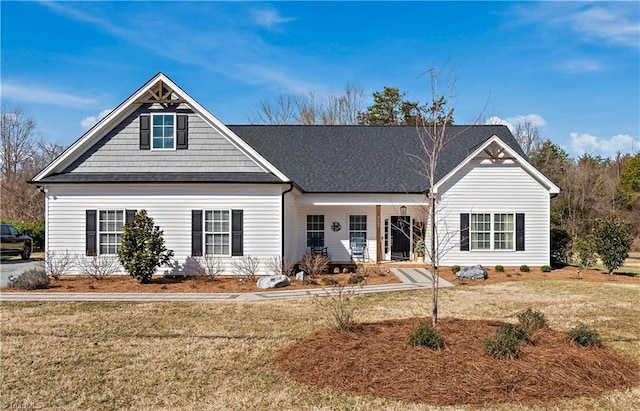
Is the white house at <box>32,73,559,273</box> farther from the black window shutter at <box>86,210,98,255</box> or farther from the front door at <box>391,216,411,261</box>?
the front door at <box>391,216,411,261</box>

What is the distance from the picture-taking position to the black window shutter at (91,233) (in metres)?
16.3

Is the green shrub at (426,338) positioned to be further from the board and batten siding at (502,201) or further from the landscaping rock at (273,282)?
the board and batten siding at (502,201)

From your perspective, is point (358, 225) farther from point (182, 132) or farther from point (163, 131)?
point (163, 131)

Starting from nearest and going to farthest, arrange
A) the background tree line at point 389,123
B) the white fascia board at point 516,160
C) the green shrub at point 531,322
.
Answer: the green shrub at point 531,322 < the white fascia board at point 516,160 < the background tree line at point 389,123

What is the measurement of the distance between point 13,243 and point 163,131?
11.9m

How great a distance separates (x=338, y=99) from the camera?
145 feet

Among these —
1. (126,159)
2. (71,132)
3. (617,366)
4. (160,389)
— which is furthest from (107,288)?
(71,132)

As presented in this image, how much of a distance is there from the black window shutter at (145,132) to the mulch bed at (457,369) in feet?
37.6

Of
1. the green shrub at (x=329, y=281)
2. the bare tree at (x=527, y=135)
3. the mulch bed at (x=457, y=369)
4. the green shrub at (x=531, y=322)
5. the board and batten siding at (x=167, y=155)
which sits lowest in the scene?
the green shrub at (x=329, y=281)

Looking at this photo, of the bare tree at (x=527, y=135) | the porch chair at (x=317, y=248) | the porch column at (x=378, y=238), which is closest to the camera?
the porch column at (x=378, y=238)

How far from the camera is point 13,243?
76.2ft

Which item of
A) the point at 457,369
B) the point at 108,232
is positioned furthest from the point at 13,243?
the point at 457,369

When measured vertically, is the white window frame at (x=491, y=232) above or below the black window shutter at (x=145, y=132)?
below

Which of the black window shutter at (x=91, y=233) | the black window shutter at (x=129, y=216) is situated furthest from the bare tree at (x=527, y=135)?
the black window shutter at (x=91, y=233)
